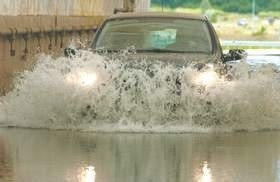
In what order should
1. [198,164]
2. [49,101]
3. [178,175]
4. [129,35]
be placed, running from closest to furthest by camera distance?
[178,175], [198,164], [49,101], [129,35]

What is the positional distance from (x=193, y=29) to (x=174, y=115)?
229 centimetres

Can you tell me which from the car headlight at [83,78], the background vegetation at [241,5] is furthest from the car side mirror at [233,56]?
the background vegetation at [241,5]

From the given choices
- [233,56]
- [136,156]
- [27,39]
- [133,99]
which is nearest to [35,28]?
[27,39]

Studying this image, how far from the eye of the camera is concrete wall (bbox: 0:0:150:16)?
2237 centimetres

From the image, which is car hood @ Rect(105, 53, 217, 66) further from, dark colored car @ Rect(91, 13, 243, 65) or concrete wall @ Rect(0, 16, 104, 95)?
concrete wall @ Rect(0, 16, 104, 95)

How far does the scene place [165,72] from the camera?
48.3 feet

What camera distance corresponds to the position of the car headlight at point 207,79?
14.8 metres

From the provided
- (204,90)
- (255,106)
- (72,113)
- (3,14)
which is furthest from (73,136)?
(3,14)

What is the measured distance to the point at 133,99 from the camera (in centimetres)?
1470

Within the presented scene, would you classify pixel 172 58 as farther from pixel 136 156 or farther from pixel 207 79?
pixel 136 156

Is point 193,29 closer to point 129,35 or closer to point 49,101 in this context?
point 129,35

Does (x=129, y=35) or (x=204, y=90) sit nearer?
(x=204, y=90)

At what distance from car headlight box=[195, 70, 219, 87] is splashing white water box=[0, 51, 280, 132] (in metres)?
0.02

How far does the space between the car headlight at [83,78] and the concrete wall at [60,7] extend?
Result: 675 centimetres
